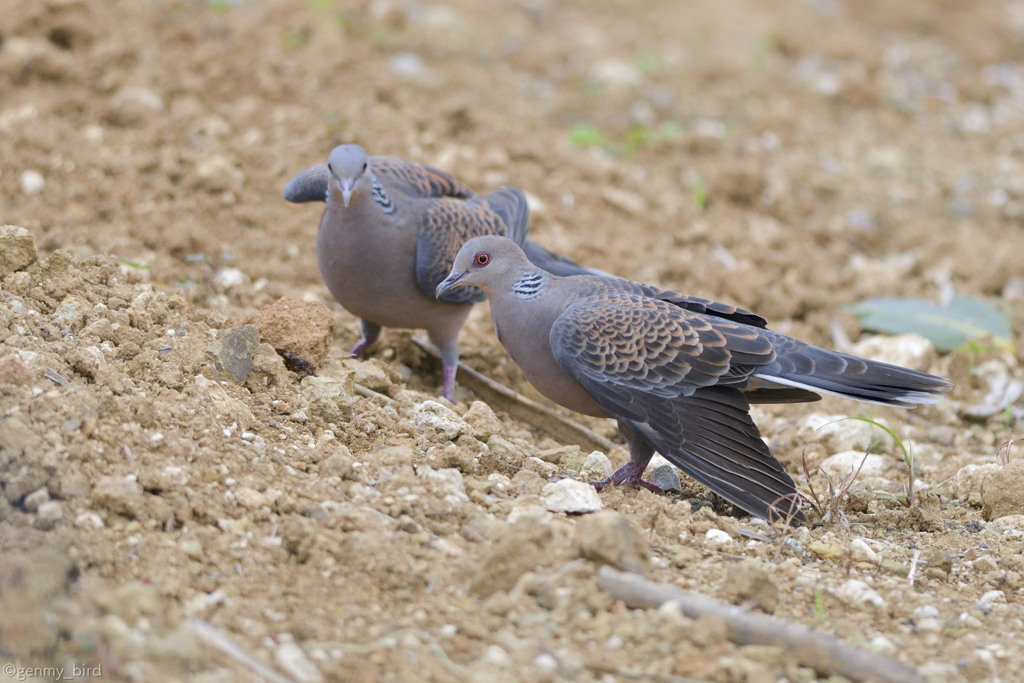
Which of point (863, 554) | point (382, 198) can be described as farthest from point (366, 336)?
point (863, 554)

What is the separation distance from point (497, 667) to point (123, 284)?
2621 mm

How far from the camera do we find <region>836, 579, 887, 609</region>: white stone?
3297 millimetres

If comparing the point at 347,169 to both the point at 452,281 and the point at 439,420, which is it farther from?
the point at 439,420

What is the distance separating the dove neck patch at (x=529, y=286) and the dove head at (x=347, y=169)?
0.90 m

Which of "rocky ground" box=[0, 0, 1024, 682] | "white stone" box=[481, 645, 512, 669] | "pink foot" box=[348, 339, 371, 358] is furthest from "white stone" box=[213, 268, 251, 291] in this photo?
"white stone" box=[481, 645, 512, 669]

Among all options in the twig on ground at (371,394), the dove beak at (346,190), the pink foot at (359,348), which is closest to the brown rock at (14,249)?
the dove beak at (346,190)

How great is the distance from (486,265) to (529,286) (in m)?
0.24

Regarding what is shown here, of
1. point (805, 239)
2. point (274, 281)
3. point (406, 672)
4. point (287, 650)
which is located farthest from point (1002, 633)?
point (805, 239)

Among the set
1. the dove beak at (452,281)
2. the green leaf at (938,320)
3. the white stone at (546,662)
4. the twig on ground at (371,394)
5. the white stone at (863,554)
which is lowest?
the twig on ground at (371,394)

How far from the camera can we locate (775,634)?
2.84 meters

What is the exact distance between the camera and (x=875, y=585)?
135 inches

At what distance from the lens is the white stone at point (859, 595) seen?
3297 millimetres

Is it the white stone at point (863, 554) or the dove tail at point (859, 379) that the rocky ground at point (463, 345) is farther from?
the dove tail at point (859, 379)

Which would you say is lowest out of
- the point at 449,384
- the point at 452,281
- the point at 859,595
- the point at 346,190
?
the point at 449,384
